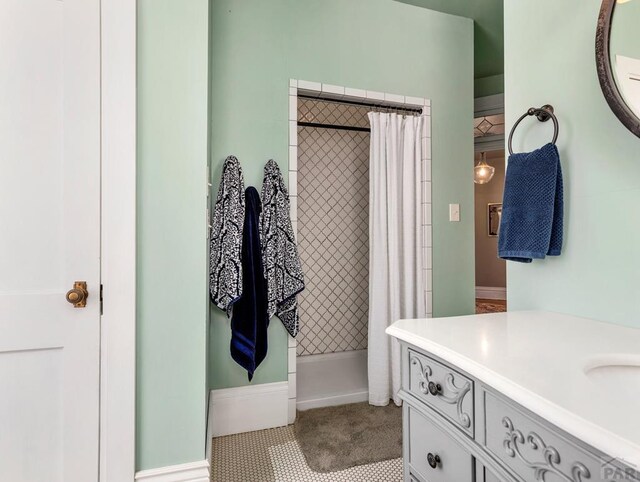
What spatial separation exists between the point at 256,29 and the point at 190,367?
73.9 inches

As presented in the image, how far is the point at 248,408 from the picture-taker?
6.55 feet

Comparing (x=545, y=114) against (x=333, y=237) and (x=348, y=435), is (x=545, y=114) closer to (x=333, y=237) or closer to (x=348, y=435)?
(x=348, y=435)

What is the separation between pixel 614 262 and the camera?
3.42ft

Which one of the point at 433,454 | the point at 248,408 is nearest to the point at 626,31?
the point at 433,454

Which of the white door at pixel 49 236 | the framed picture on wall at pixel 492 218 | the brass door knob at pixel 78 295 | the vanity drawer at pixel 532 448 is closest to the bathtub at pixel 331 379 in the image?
the white door at pixel 49 236

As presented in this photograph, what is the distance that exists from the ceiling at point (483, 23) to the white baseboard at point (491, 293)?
368 centimetres

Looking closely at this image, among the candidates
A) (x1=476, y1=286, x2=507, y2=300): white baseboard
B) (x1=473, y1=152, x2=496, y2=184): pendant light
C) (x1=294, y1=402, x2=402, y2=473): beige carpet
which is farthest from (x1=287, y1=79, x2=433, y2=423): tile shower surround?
(x1=476, y1=286, x2=507, y2=300): white baseboard

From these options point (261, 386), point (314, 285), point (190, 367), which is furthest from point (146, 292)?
point (314, 285)

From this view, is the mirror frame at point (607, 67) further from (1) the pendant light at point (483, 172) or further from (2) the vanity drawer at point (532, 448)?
(1) the pendant light at point (483, 172)

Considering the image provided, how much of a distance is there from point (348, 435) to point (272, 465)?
18.2 inches

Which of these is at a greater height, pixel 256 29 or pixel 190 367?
pixel 256 29

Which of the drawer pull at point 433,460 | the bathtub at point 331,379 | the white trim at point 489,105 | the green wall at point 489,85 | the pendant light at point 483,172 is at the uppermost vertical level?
the green wall at point 489,85

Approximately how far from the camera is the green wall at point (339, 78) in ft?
6.53

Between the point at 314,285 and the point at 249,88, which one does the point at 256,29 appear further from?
the point at 314,285
